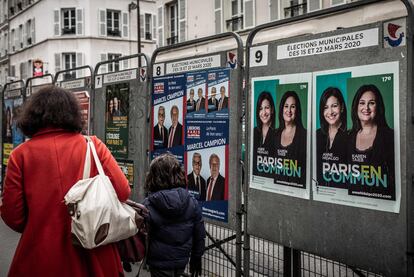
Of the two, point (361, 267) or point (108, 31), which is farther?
point (108, 31)

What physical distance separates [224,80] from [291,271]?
180 cm

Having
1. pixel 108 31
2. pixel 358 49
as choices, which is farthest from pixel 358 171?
pixel 108 31

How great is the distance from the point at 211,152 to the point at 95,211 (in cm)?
213

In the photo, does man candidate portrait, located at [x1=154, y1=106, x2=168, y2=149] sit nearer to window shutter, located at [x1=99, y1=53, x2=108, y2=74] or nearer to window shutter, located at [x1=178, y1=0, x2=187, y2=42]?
window shutter, located at [x1=178, y1=0, x2=187, y2=42]

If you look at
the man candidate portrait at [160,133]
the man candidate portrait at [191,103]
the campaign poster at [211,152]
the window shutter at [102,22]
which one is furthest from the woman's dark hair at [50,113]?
the window shutter at [102,22]

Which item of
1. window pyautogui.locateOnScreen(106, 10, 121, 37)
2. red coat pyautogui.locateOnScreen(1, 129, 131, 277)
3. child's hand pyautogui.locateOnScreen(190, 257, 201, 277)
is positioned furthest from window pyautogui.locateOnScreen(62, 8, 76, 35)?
red coat pyautogui.locateOnScreen(1, 129, 131, 277)

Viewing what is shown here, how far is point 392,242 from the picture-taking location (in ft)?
11.4

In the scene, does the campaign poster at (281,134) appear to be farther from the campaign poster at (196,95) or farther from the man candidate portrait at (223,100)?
the campaign poster at (196,95)

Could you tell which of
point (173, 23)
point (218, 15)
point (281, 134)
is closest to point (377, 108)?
point (281, 134)

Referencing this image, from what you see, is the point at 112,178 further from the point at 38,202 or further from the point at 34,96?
the point at 34,96

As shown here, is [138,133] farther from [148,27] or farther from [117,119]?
[148,27]

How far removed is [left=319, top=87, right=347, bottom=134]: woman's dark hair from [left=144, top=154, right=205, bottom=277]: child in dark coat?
1236 millimetres

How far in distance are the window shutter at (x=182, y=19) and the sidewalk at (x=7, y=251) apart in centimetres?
1843

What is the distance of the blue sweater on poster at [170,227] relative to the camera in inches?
167
